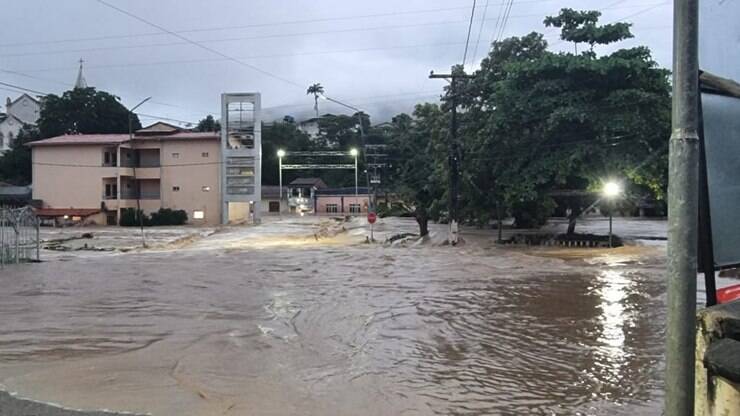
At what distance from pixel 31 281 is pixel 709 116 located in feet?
63.7

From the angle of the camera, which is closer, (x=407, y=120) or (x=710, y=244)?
(x=710, y=244)

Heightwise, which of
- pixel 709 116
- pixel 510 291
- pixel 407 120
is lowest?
pixel 510 291

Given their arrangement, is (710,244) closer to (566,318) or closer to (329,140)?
(566,318)

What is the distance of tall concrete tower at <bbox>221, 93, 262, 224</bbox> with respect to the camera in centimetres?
5584

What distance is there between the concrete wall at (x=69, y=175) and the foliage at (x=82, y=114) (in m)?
18.3

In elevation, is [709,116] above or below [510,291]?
above

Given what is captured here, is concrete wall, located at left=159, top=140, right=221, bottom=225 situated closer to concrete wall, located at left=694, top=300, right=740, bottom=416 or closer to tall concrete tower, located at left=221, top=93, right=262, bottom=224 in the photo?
tall concrete tower, located at left=221, top=93, right=262, bottom=224

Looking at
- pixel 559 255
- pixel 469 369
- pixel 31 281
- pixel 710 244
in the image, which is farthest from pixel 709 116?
pixel 559 255

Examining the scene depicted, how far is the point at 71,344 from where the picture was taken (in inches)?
377

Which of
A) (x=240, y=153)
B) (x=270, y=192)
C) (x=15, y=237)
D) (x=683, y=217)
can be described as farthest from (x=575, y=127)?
(x=270, y=192)

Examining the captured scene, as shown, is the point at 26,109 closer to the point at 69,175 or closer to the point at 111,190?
the point at 69,175

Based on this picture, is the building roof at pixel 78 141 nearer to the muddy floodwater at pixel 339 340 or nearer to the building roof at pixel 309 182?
the building roof at pixel 309 182

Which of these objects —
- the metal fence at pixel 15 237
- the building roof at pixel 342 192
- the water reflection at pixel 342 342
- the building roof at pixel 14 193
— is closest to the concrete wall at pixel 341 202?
the building roof at pixel 342 192

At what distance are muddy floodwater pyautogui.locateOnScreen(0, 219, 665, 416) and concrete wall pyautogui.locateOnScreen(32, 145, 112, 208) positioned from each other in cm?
3765
